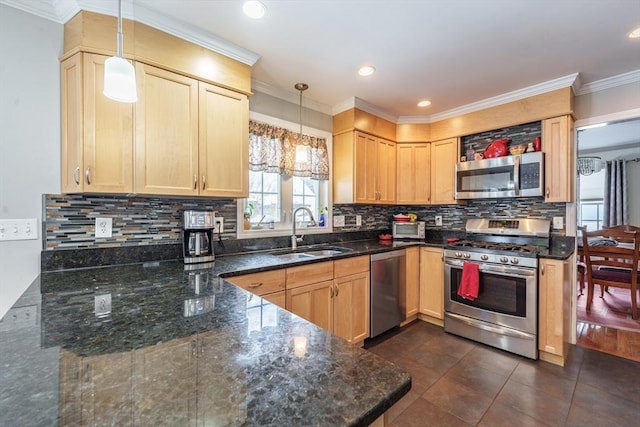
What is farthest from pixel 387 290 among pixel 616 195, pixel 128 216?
pixel 616 195

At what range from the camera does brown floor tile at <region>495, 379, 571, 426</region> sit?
1729 mm

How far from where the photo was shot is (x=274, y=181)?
2795 mm

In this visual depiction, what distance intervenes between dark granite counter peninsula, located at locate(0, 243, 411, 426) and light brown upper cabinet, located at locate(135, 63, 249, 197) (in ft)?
2.92

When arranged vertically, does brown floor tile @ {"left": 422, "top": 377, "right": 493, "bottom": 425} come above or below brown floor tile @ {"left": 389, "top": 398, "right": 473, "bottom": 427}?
above

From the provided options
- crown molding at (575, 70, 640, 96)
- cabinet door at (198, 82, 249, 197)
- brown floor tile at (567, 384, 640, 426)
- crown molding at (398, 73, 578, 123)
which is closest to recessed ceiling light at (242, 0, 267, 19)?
cabinet door at (198, 82, 249, 197)

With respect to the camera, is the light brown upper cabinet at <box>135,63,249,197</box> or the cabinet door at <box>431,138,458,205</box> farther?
the cabinet door at <box>431,138,458,205</box>

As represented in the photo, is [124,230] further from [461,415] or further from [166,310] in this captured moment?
[461,415]

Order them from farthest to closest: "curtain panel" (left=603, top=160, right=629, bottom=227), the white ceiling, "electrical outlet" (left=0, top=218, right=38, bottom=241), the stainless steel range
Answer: "curtain panel" (left=603, top=160, right=629, bottom=227) < the stainless steel range < the white ceiling < "electrical outlet" (left=0, top=218, right=38, bottom=241)

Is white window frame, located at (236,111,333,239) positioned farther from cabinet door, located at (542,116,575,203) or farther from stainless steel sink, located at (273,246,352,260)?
cabinet door, located at (542,116,575,203)

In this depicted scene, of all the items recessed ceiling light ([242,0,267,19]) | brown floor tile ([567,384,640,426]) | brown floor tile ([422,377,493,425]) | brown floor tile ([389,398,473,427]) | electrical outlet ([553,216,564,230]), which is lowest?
brown floor tile ([389,398,473,427])

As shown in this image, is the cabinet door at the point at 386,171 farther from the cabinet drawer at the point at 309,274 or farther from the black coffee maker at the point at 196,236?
the black coffee maker at the point at 196,236

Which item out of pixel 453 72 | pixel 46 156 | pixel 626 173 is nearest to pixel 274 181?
pixel 46 156

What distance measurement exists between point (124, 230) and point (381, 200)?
2.48 m

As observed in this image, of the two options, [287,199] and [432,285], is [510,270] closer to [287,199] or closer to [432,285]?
[432,285]
